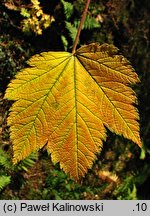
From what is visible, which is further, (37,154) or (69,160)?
(37,154)

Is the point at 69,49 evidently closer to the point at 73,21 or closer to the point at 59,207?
the point at 73,21

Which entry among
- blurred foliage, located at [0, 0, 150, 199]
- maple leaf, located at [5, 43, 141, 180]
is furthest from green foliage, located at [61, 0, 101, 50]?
maple leaf, located at [5, 43, 141, 180]

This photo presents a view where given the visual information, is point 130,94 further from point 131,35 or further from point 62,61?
point 131,35

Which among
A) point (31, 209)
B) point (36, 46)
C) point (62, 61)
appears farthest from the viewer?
point (31, 209)

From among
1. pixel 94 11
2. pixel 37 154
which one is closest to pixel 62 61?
pixel 94 11

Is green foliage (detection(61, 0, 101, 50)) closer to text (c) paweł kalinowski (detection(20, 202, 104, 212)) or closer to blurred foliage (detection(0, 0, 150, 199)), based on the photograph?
blurred foliage (detection(0, 0, 150, 199))

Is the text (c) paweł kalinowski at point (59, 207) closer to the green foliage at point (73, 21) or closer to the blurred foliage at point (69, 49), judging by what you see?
the blurred foliage at point (69, 49)

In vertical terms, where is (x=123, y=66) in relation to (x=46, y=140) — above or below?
above

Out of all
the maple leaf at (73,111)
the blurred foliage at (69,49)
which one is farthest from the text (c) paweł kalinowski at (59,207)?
the maple leaf at (73,111)
